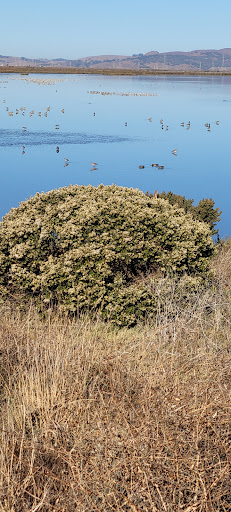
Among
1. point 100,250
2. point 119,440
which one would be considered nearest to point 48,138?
point 100,250

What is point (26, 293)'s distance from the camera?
35.0ft

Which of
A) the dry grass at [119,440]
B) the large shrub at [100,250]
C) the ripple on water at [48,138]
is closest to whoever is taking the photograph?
the dry grass at [119,440]

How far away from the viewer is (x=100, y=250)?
986 centimetres

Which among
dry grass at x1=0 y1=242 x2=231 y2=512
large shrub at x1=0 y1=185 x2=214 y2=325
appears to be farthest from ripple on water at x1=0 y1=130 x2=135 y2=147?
dry grass at x1=0 y1=242 x2=231 y2=512

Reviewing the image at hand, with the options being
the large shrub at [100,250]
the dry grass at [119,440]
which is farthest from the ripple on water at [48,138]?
the dry grass at [119,440]

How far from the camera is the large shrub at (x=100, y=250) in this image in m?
9.87

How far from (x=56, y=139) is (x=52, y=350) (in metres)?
46.2

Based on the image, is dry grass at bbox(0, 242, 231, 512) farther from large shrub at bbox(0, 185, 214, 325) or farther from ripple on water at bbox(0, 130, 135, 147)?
ripple on water at bbox(0, 130, 135, 147)

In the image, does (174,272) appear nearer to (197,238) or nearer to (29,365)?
(197,238)

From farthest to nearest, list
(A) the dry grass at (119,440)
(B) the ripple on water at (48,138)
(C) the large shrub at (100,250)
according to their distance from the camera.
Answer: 1. (B) the ripple on water at (48,138)
2. (C) the large shrub at (100,250)
3. (A) the dry grass at (119,440)

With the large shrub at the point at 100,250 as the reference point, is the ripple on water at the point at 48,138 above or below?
above

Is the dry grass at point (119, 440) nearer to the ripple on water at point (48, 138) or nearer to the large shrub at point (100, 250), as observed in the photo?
the large shrub at point (100, 250)

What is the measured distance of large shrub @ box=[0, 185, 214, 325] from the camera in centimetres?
987

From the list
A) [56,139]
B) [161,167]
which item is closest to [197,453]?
[161,167]
